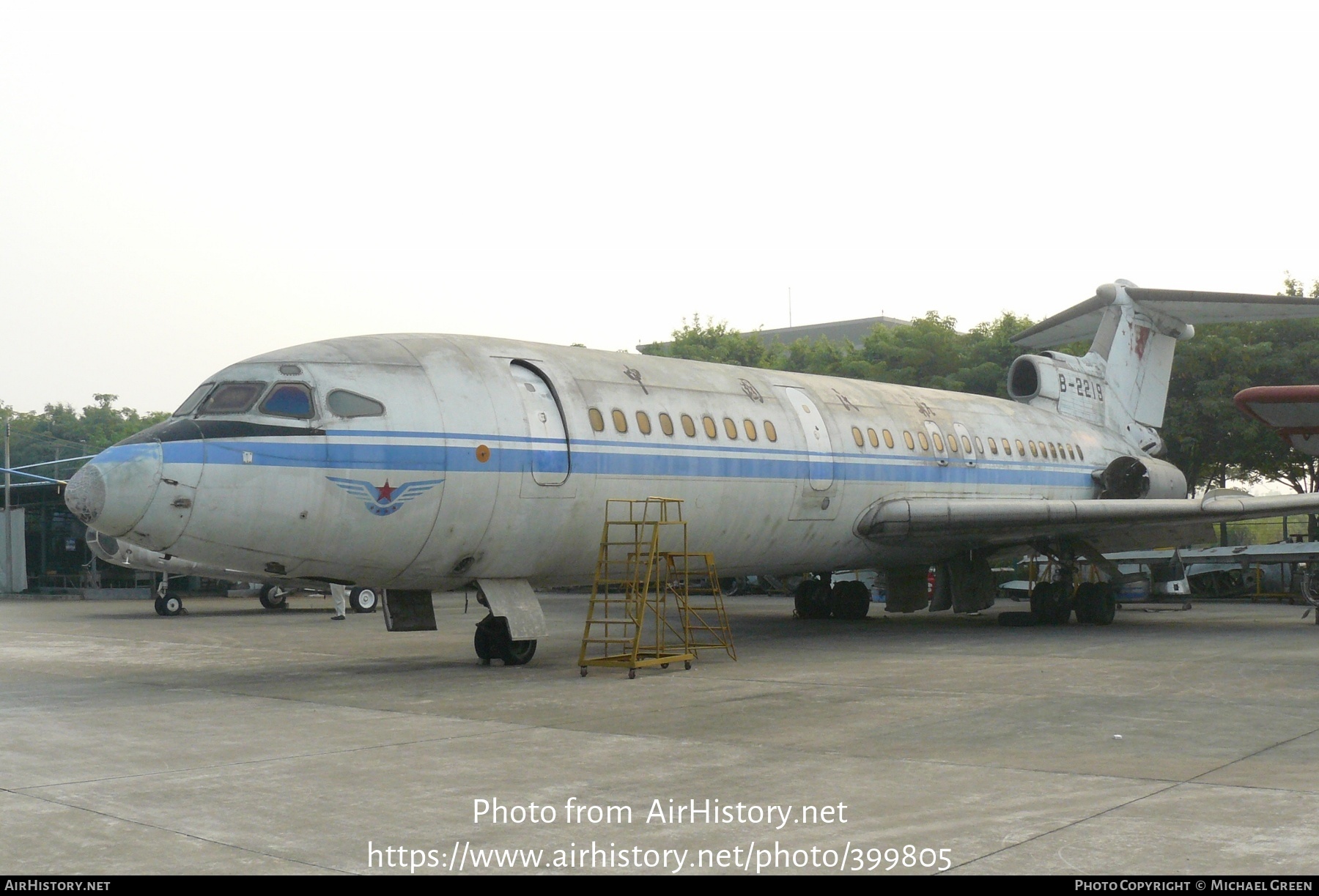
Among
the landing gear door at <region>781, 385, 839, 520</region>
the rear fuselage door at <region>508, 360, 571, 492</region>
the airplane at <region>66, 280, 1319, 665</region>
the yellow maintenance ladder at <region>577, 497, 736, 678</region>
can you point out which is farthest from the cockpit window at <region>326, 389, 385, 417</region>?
the landing gear door at <region>781, 385, 839, 520</region>

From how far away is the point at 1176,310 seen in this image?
25609 mm

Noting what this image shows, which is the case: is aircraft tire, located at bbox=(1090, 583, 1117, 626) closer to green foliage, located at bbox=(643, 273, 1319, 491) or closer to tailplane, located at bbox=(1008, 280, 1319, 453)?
tailplane, located at bbox=(1008, 280, 1319, 453)

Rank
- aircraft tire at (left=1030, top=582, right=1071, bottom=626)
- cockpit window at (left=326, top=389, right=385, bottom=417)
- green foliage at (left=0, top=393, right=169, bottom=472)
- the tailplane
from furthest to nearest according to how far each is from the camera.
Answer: green foliage at (left=0, top=393, right=169, bottom=472)
the tailplane
aircraft tire at (left=1030, top=582, right=1071, bottom=626)
cockpit window at (left=326, top=389, right=385, bottom=417)

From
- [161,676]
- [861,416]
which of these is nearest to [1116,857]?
[161,676]

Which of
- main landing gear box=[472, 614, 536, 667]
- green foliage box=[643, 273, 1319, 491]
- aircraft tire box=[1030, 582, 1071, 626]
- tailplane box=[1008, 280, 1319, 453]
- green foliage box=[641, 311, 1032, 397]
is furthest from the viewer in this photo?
green foliage box=[641, 311, 1032, 397]

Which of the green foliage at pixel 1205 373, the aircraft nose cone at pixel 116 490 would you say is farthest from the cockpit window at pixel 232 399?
the green foliage at pixel 1205 373

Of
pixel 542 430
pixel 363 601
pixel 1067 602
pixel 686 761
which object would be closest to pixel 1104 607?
pixel 1067 602

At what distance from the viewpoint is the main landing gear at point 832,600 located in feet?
79.0

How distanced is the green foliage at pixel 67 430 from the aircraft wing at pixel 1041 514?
67.4 metres

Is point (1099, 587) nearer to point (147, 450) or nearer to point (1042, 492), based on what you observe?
point (1042, 492)

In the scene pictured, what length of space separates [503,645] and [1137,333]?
1767 cm

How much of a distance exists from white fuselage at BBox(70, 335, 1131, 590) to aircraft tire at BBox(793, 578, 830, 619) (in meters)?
4.73

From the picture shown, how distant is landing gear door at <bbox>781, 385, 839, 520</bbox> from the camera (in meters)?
17.4

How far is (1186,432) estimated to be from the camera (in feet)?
117
